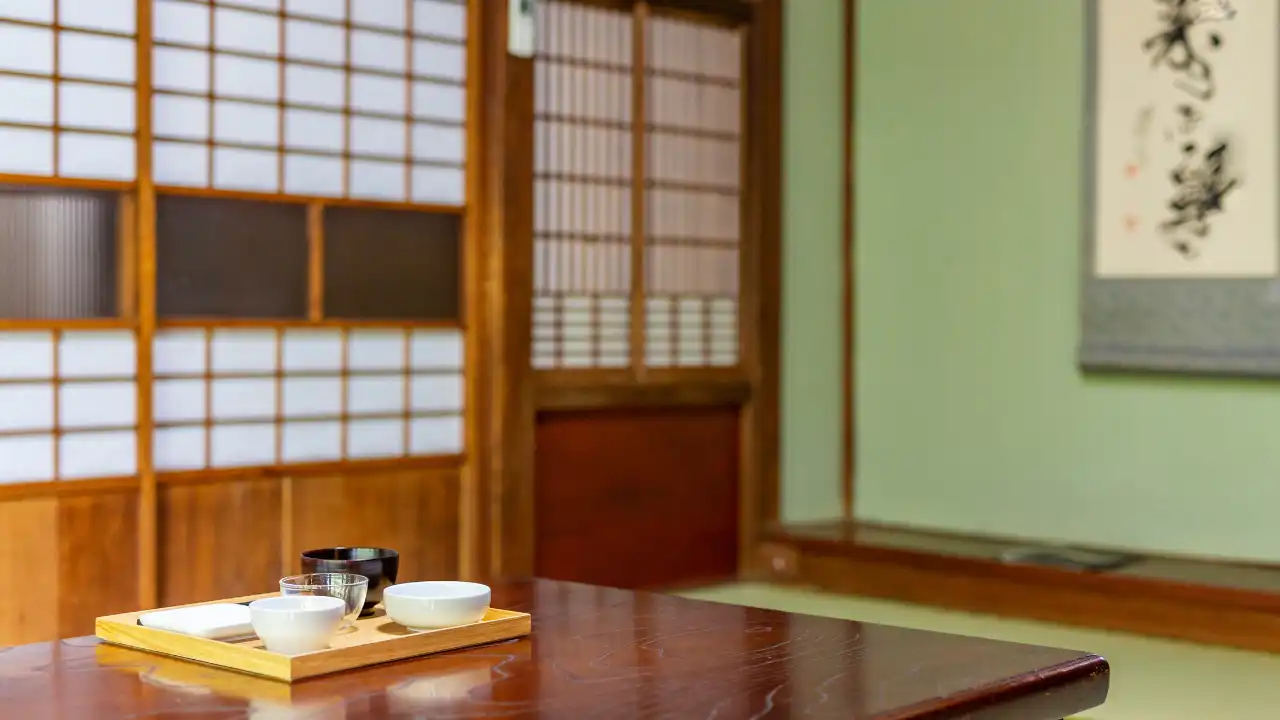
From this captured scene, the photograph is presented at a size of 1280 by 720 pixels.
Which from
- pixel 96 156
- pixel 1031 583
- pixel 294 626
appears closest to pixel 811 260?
pixel 1031 583

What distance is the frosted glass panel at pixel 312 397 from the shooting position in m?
4.07

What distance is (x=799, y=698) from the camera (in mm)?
1835

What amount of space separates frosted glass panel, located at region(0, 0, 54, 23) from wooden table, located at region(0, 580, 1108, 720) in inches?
78.2

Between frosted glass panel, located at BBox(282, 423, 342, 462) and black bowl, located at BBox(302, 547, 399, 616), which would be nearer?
black bowl, located at BBox(302, 547, 399, 616)

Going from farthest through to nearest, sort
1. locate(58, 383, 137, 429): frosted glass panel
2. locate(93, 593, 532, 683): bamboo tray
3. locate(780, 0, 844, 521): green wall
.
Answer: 1. locate(780, 0, 844, 521): green wall
2. locate(58, 383, 137, 429): frosted glass panel
3. locate(93, 593, 532, 683): bamboo tray

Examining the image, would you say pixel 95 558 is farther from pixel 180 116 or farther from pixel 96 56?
pixel 96 56

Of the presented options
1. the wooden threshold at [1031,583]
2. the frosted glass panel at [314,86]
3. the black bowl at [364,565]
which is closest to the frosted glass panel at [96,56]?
the frosted glass panel at [314,86]

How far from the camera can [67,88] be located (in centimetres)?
362

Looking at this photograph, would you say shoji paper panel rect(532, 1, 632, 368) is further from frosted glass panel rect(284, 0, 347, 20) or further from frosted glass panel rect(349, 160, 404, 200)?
frosted glass panel rect(284, 0, 347, 20)

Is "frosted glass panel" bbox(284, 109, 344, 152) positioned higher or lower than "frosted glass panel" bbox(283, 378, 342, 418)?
higher

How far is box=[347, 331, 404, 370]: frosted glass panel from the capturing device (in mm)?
4191

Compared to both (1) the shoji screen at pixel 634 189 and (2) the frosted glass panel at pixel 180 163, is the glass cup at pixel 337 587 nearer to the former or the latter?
(2) the frosted glass panel at pixel 180 163

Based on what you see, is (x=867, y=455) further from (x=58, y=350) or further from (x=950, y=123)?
(x=58, y=350)

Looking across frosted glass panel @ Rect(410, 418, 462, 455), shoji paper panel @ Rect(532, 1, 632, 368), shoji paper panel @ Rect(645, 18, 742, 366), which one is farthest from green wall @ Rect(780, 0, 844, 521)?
frosted glass panel @ Rect(410, 418, 462, 455)
